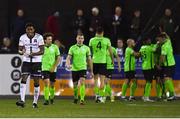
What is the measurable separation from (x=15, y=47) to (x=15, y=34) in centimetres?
54

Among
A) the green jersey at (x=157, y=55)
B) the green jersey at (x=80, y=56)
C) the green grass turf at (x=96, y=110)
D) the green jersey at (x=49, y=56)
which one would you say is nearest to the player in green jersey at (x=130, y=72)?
the green jersey at (x=157, y=55)

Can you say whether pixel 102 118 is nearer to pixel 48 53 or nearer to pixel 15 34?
pixel 48 53

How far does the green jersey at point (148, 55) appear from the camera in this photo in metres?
26.0

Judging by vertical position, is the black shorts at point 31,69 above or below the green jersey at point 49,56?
below

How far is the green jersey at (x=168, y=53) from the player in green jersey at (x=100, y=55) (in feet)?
7.10

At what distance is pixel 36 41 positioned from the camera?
70.6ft

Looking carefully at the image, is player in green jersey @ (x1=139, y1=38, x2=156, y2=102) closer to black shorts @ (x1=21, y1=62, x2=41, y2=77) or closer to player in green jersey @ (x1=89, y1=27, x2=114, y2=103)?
player in green jersey @ (x1=89, y1=27, x2=114, y2=103)

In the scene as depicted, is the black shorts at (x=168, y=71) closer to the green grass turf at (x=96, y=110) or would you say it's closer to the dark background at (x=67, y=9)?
the green grass turf at (x=96, y=110)

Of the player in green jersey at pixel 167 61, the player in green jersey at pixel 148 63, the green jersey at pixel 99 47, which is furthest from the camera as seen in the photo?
the player in green jersey at pixel 148 63

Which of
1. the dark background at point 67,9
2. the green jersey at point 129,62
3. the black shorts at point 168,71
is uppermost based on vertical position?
the dark background at point 67,9

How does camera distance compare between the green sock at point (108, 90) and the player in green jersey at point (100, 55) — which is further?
the green sock at point (108, 90)

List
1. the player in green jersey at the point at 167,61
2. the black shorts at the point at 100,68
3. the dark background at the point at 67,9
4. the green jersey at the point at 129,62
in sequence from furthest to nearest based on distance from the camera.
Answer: the dark background at the point at 67,9, the green jersey at the point at 129,62, the player in green jersey at the point at 167,61, the black shorts at the point at 100,68

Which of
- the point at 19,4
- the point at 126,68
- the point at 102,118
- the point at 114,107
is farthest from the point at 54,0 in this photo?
the point at 102,118

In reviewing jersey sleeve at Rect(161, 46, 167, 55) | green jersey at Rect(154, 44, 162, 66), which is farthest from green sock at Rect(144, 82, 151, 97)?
jersey sleeve at Rect(161, 46, 167, 55)
